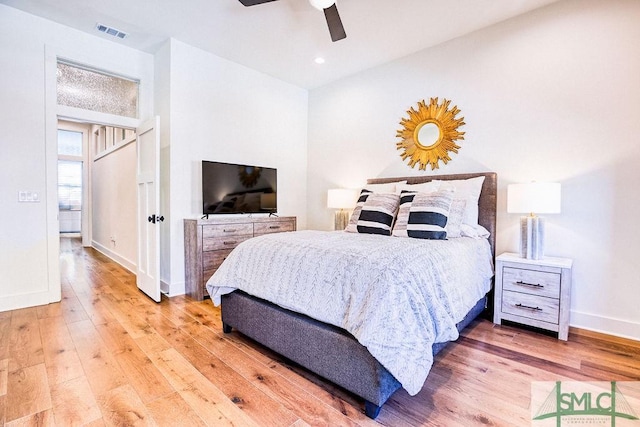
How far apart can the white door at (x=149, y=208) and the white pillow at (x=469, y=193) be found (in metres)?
2.99

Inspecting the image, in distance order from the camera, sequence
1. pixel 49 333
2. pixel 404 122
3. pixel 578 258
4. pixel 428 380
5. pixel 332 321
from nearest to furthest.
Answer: pixel 332 321 → pixel 428 380 → pixel 49 333 → pixel 578 258 → pixel 404 122

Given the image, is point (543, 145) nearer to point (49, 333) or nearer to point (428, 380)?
point (428, 380)

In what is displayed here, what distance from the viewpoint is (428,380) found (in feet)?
5.88

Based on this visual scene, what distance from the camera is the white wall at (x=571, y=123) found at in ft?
7.69

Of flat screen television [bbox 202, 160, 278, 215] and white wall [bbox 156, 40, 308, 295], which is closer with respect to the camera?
white wall [bbox 156, 40, 308, 295]

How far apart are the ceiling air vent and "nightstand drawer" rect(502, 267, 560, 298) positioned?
178 inches

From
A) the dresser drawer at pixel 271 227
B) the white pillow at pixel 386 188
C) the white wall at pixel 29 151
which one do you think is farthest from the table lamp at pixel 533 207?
the white wall at pixel 29 151

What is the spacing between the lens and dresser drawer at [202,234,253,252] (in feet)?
10.8

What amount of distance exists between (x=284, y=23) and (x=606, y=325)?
3.93 metres

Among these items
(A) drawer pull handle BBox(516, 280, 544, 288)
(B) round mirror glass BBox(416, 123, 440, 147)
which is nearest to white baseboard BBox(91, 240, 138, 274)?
(B) round mirror glass BBox(416, 123, 440, 147)

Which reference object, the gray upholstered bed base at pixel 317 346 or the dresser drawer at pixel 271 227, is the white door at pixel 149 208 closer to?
the dresser drawer at pixel 271 227

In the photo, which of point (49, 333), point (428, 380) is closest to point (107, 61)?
point (49, 333)

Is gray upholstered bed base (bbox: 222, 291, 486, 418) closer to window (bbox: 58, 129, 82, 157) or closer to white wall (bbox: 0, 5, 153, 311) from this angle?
white wall (bbox: 0, 5, 153, 311)

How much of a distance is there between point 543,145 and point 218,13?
10.7ft
